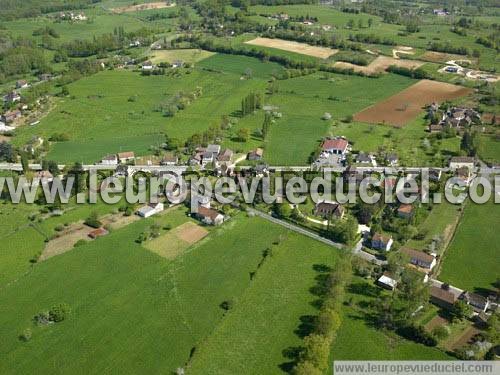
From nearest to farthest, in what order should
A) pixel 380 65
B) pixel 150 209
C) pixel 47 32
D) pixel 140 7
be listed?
pixel 150 209 < pixel 380 65 < pixel 47 32 < pixel 140 7

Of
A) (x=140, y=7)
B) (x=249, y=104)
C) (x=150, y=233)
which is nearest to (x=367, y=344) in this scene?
(x=150, y=233)

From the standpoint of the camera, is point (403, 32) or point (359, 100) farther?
point (403, 32)

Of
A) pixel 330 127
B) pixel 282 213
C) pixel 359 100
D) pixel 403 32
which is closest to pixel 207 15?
pixel 403 32

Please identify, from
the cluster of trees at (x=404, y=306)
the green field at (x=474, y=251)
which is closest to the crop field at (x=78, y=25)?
the green field at (x=474, y=251)

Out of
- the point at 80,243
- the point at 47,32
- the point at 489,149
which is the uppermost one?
the point at 47,32

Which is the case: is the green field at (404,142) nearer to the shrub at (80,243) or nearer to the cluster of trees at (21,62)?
the shrub at (80,243)

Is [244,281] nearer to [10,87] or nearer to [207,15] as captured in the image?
[10,87]

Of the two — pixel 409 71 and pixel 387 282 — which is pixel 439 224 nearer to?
pixel 387 282

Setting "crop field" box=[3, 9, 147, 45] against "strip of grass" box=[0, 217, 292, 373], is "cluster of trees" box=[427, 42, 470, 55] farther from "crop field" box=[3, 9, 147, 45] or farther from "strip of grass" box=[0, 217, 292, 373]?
"strip of grass" box=[0, 217, 292, 373]
